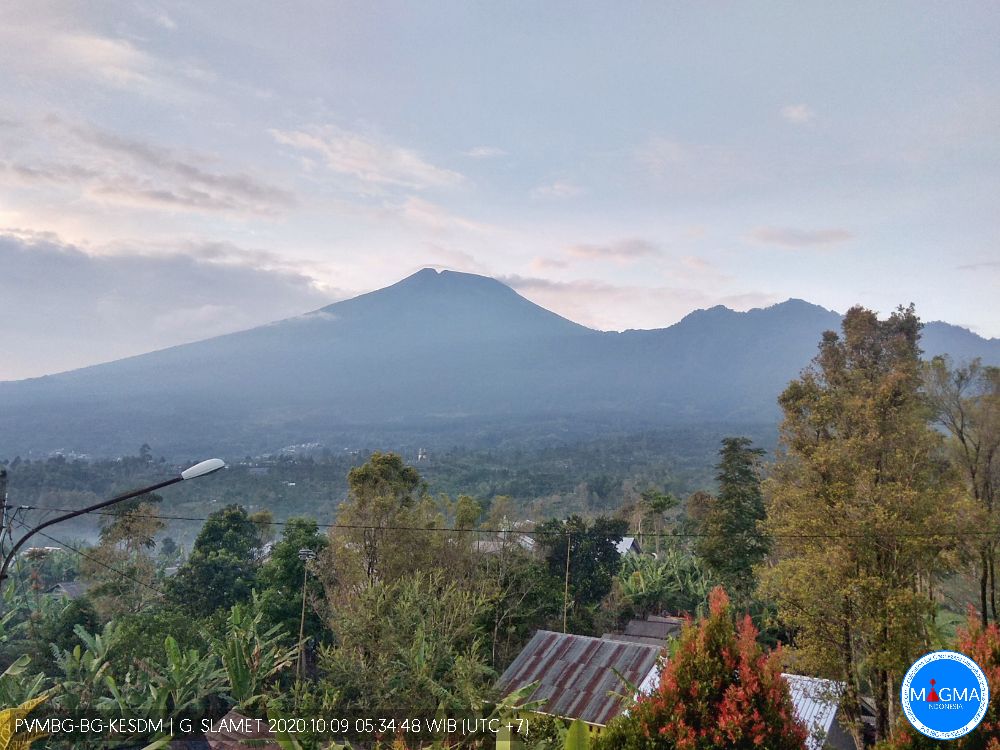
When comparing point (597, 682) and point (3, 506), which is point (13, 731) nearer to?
point (3, 506)

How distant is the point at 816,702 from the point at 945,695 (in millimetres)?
6860

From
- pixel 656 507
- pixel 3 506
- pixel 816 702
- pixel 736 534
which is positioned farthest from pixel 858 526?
pixel 656 507

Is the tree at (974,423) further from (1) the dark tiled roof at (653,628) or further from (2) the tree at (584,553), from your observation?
(2) the tree at (584,553)

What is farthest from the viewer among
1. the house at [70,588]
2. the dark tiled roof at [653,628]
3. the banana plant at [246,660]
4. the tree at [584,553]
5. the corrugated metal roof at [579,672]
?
the house at [70,588]

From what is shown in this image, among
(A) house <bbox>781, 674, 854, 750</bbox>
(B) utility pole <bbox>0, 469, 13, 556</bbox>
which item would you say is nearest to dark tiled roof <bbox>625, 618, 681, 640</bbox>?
(A) house <bbox>781, 674, 854, 750</bbox>

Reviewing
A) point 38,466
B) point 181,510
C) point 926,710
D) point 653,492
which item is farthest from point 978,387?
point 38,466

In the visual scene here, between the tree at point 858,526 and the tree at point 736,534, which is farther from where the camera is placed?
the tree at point 736,534

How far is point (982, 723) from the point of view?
18.6 feet

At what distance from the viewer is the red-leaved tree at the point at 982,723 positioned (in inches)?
221

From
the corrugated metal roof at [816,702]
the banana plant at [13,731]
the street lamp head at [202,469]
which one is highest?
the street lamp head at [202,469]

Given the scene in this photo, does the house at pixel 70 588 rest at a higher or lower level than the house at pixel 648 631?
lower

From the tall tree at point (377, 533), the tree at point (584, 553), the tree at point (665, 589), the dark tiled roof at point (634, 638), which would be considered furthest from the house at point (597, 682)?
the tree at point (665, 589)

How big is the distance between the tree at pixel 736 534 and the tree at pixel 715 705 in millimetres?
14745

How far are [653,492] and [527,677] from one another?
23.9 meters
